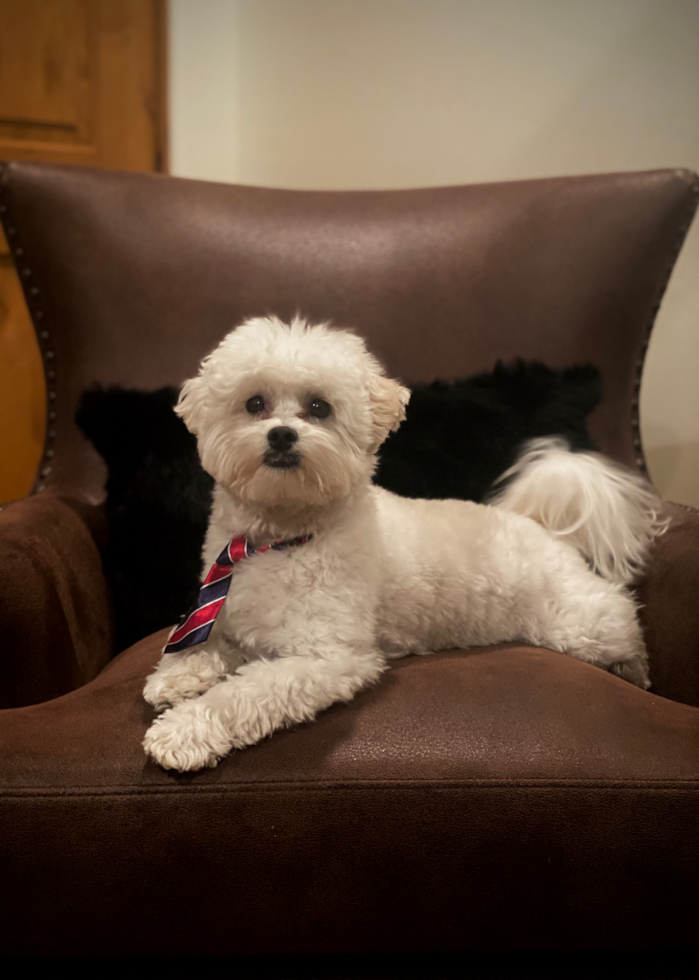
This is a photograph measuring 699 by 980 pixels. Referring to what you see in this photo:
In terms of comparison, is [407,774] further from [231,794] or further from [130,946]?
[130,946]

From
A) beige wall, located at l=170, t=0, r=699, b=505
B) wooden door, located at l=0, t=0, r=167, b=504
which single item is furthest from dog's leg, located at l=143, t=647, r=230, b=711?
wooden door, located at l=0, t=0, r=167, b=504

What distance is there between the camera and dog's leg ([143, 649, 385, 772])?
91 cm

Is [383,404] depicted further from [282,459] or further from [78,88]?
[78,88]

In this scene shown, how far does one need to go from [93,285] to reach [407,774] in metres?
1.16

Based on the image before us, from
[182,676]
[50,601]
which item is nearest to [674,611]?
[182,676]

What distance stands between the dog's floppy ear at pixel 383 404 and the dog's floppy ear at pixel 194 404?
0.23 meters

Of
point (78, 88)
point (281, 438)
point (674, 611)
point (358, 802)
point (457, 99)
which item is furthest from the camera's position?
point (78, 88)

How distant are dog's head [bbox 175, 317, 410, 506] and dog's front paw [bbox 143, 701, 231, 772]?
303mm

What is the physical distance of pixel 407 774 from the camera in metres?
0.91

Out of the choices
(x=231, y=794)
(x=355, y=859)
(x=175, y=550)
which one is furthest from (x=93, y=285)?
(x=355, y=859)

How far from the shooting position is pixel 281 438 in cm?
101

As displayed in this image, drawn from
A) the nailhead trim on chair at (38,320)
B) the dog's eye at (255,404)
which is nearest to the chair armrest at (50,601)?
the nailhead trim on chair at (38,320)

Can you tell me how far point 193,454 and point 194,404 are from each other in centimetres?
34

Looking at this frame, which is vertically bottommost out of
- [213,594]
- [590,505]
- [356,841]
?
[356,841]
